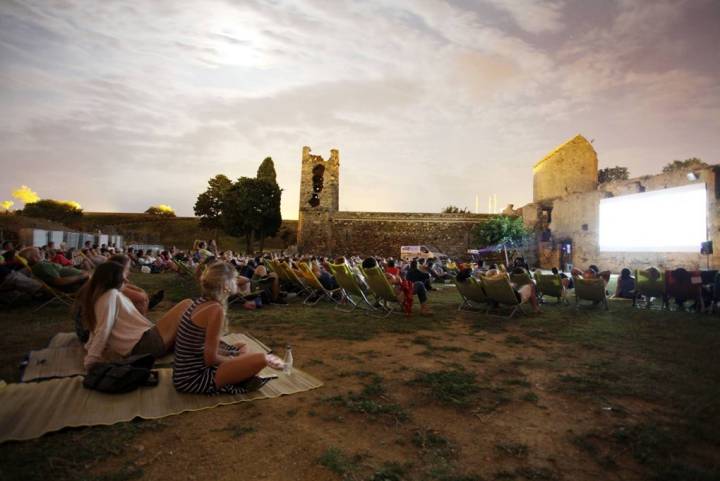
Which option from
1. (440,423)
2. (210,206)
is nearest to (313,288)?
(440,423)

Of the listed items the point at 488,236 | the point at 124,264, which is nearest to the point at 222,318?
the point at 124,264

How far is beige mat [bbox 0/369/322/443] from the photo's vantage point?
261 cm

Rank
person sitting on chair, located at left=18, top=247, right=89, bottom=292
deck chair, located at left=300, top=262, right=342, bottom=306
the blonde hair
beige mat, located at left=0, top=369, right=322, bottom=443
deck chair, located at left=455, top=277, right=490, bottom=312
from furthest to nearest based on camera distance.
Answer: deck chair, located at left=300, top=262, right=342, bottom=306 < deck chair, located at left=455, top=277, right=490, bottom=312 < person sitting on chair, located at left=18, top=247, right=89, bottom=292 < the blonde hair < beige mat, located at left=0, top=369, right=322, bottom=443

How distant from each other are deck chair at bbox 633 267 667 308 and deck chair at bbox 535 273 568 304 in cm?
146

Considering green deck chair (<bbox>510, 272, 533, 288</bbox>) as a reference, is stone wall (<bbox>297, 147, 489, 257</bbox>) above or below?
above

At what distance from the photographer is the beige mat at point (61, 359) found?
3.56 m

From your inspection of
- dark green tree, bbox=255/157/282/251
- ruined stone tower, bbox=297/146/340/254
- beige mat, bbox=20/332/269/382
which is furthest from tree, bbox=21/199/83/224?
beige mat, bbox=20/332/269/382

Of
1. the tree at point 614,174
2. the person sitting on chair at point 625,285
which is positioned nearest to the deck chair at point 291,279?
the person sitting on chair at point 625,285

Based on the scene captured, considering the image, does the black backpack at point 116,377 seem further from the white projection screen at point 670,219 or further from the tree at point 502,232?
the tree at point 502,232

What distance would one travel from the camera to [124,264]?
12.3 ft

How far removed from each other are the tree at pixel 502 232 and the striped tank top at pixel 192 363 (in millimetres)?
28031

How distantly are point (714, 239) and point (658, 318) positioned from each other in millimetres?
12209

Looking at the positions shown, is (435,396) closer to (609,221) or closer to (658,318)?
(658,318)

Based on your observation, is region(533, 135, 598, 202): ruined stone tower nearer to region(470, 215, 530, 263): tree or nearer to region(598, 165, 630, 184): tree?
region(470, 215, 530, 263): tree
